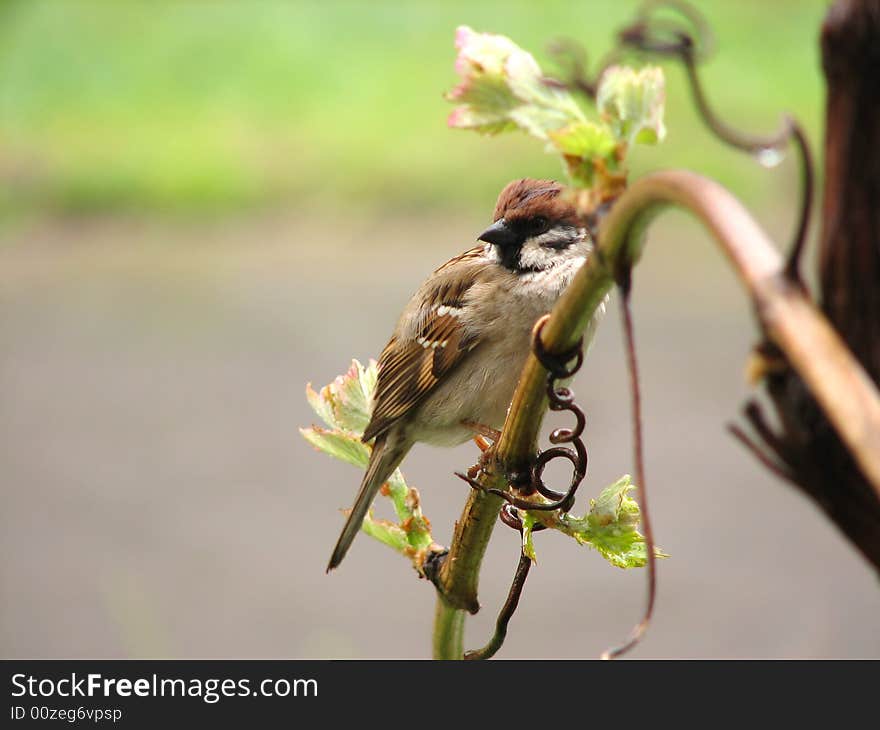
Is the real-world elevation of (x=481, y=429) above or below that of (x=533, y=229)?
below

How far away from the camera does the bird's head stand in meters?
1.35

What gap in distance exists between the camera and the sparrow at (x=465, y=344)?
1.57 m

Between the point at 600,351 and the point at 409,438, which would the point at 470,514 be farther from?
the point at 600,351

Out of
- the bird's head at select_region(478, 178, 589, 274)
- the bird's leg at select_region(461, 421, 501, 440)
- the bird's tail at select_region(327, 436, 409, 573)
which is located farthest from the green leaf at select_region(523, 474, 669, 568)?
the bird's leg at select_region(461, 421, 501, 440)

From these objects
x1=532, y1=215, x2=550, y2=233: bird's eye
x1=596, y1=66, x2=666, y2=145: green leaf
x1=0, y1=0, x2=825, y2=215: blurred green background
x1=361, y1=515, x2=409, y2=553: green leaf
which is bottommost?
x1=361, y1=515, x2=409, y2=553: green leaf

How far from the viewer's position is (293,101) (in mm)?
5676

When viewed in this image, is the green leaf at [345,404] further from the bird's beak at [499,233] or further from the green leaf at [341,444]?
the bird's beak at [499,233]

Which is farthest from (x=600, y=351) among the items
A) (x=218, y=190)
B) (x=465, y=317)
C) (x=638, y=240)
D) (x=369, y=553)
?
(x=638, y=240)

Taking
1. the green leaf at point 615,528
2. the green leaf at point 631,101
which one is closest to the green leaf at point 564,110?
the green leaf at point 631,101

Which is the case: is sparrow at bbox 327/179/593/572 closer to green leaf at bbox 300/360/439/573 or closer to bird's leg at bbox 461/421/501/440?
bird's leg at bbox 461/421/501/440

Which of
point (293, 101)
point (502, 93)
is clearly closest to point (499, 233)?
point (502, 93)

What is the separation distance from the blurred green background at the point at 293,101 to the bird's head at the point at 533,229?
3248mm

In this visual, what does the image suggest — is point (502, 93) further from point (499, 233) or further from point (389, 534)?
point (499, 233)

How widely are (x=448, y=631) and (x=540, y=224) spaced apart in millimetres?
649
